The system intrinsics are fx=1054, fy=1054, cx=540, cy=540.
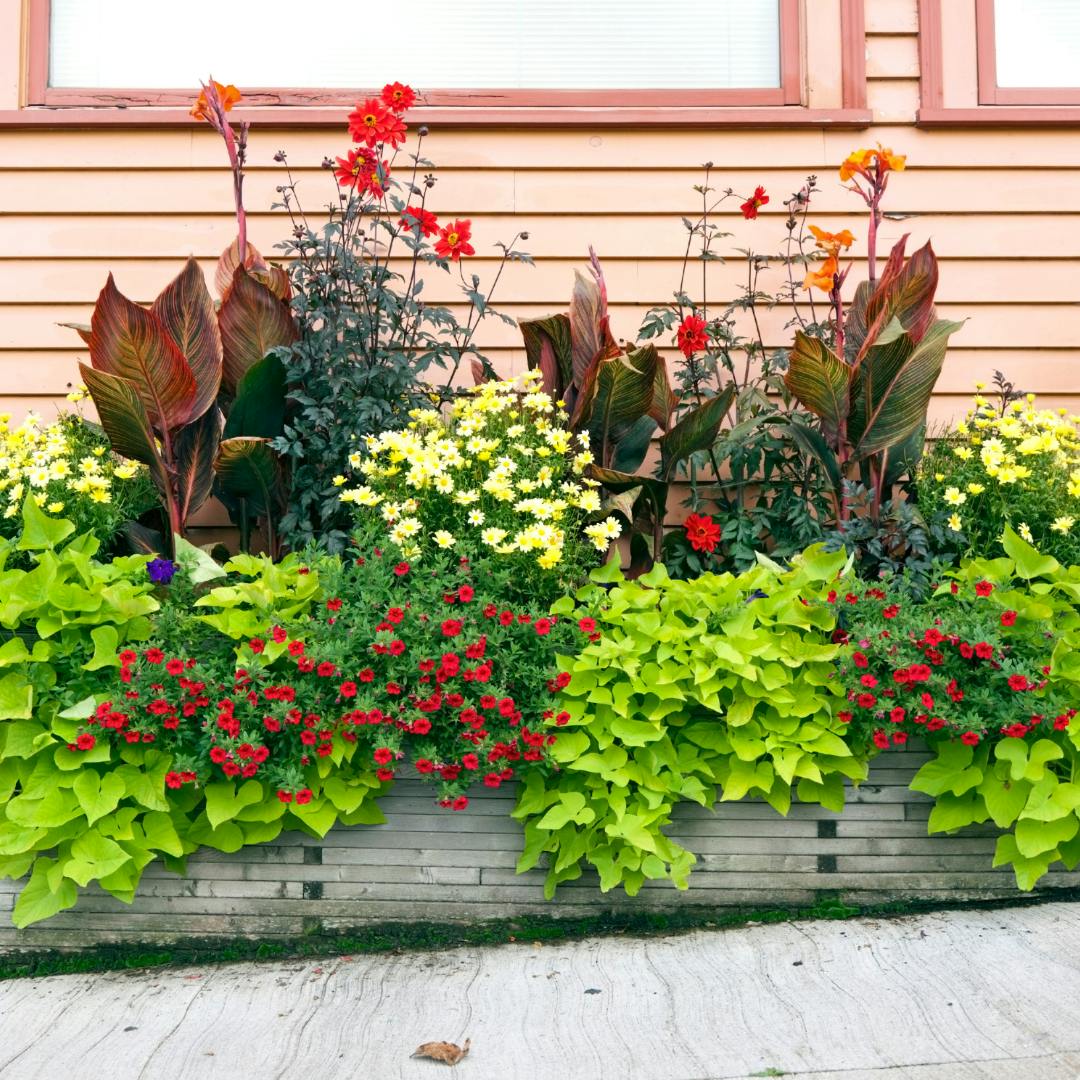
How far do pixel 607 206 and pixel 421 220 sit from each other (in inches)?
28.0

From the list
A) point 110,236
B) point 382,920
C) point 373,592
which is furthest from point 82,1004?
point 110,236

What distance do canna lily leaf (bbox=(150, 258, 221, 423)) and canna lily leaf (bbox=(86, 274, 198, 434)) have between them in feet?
0.19

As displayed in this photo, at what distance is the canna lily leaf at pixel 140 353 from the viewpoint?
2756 mm

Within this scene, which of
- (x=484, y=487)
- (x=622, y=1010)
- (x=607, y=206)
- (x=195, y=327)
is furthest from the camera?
(x=607, y=206)

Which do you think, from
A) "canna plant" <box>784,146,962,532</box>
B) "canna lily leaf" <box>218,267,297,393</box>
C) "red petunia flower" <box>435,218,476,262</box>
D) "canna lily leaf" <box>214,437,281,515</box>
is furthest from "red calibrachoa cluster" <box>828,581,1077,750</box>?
"canna lily leaf" <box>218,267,297,393</box>

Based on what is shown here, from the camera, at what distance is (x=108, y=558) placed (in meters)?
2.94

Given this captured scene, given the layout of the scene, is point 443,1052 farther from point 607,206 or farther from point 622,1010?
point 607,206

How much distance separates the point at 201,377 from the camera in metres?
2.90

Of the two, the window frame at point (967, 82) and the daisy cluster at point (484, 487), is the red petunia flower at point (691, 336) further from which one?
the window frame at point (967, 82)

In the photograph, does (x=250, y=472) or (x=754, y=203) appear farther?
(x=754, y=203)

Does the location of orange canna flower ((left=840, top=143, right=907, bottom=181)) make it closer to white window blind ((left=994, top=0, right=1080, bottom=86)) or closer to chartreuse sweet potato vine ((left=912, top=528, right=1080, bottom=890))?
white window blind ((left=994, top=0, right=1080, bottom=86))

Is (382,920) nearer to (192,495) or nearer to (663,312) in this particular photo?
(192,495)

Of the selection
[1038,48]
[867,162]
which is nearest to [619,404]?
[867,162]

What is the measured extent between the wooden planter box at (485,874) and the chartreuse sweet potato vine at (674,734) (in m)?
0.07
